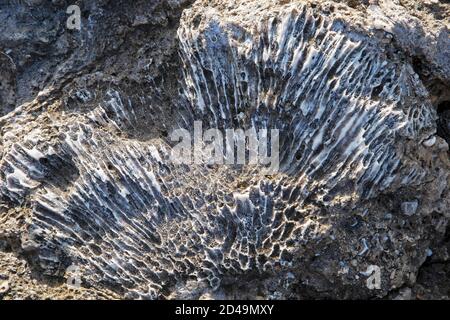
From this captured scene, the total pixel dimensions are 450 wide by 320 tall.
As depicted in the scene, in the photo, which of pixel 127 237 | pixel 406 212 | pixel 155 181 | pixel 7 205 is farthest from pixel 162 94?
pixel 406 212

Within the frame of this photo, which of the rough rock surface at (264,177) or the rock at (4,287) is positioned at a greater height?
the rough rock surface at (264,177)

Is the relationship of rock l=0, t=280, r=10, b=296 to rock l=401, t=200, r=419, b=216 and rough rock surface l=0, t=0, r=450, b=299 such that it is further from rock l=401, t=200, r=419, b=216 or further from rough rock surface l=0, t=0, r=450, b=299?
rock l=401, t=200, r=419, b=216

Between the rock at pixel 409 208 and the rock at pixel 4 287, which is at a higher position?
the rock at pixel 409 208

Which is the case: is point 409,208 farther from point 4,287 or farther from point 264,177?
point 4,287

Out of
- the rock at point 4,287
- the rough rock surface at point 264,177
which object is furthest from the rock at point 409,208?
the rock at point 4,287

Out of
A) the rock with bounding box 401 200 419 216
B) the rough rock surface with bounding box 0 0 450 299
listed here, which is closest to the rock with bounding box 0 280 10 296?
the rough rock surface with bounding box 0 0 450 299

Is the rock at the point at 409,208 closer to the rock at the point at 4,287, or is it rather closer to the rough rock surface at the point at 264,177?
the rough rock surface at the point at 264,177

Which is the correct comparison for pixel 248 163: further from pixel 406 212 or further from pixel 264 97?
pixel 406 212

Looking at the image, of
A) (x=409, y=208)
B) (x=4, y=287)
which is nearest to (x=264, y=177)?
(x=409, y=208)
